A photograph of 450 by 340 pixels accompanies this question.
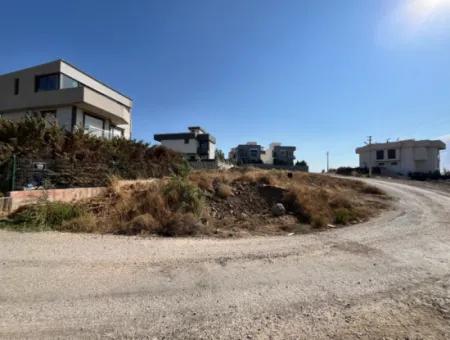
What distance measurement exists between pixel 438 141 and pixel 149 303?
252ft

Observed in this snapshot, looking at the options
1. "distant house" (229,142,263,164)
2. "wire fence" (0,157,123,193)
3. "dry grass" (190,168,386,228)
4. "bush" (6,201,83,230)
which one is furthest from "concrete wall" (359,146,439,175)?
"bush" (6,201,83,230)

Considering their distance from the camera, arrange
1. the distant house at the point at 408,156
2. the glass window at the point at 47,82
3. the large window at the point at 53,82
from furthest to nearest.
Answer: the distant house at the point at 408,156, the glass window at the point at 47,82, the large window at the point at 53,82

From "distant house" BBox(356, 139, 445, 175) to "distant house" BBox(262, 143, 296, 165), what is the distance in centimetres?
1973

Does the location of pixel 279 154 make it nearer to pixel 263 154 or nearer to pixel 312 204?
pixel 263 154

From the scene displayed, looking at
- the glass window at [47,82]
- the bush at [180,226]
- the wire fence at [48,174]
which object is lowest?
the bush at [180,226]

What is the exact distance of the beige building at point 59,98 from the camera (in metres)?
23.1

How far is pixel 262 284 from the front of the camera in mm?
4508

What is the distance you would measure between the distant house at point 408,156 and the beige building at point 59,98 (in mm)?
58789

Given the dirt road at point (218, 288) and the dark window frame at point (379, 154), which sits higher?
the dark window frame at point (379, 154)

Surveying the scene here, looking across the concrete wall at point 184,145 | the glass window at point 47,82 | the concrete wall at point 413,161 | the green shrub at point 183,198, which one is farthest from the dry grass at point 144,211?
the concrete wall at point 413,161

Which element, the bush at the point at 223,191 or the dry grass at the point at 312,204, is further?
the bush at the point at 223,191

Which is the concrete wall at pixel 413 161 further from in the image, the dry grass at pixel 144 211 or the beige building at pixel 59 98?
the dry grass at pixel 144 211

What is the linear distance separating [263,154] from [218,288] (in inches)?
2888

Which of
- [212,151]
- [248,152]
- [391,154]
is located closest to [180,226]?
[212,151]
